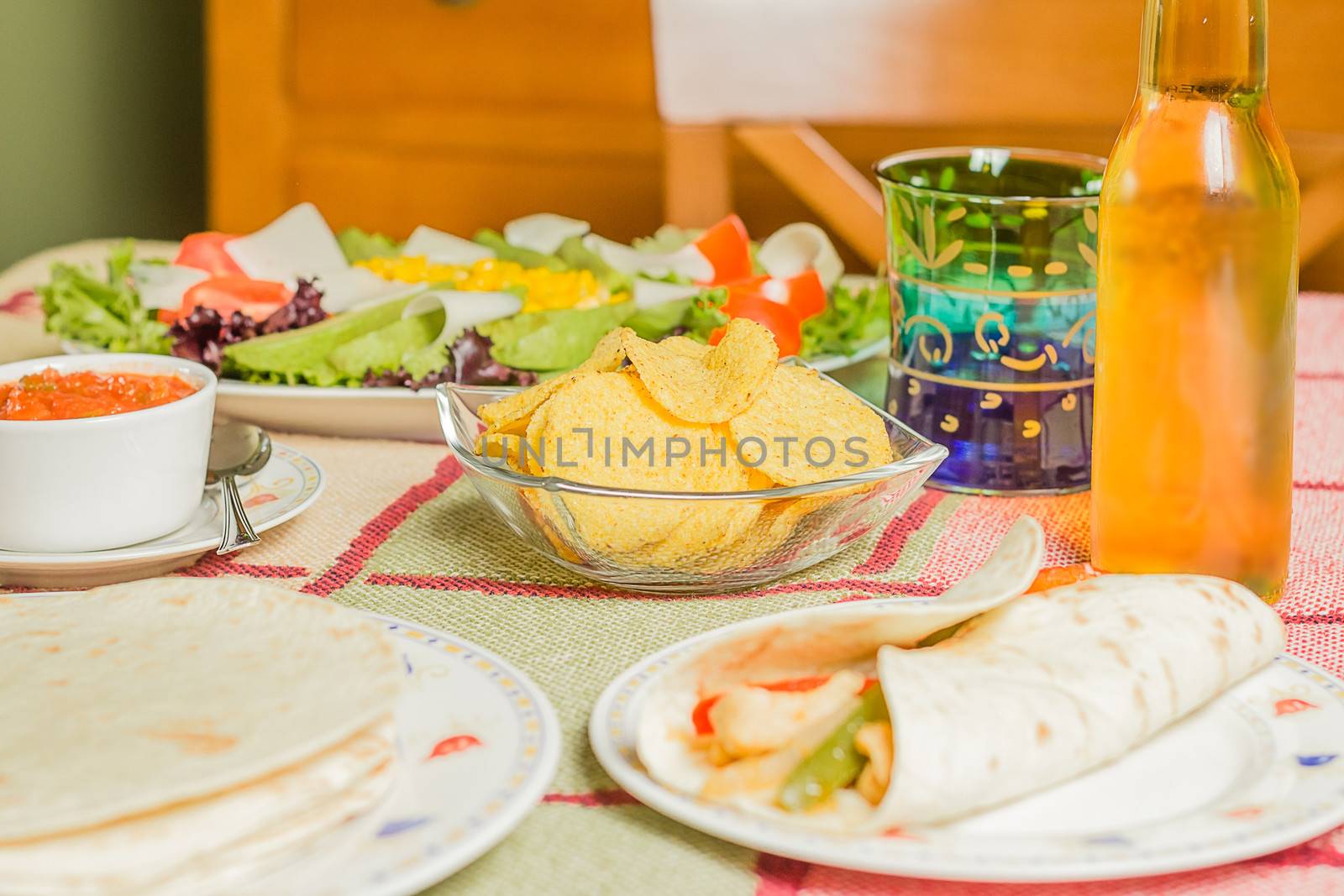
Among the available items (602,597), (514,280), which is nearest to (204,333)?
(514,280)

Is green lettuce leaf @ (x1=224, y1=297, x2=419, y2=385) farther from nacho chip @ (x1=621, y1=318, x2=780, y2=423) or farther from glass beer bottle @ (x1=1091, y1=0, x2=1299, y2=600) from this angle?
glass beer bottle @ (x1=1091, y1=0, x2=1299, y2=600)

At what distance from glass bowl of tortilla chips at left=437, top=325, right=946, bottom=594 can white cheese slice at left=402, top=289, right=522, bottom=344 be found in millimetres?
518

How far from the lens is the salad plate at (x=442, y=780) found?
70 centimetres

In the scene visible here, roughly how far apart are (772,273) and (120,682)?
140 centimetres

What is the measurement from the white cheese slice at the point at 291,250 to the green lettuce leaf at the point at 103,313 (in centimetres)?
17

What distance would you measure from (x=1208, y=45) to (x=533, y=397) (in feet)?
2.05

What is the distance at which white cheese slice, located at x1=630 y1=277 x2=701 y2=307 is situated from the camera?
1.85 metres

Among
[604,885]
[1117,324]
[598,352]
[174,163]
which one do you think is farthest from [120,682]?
[174,163]

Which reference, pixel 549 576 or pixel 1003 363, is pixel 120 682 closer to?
pixel 549 576

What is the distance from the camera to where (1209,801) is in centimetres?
83

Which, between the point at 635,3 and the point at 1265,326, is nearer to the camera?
the point at 1265,326

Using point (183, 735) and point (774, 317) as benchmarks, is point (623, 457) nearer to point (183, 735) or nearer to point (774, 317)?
point (183, 735)

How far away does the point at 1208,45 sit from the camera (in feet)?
3.59

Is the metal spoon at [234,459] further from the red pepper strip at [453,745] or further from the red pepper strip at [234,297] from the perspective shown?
the red pepper strip at [453,745]
